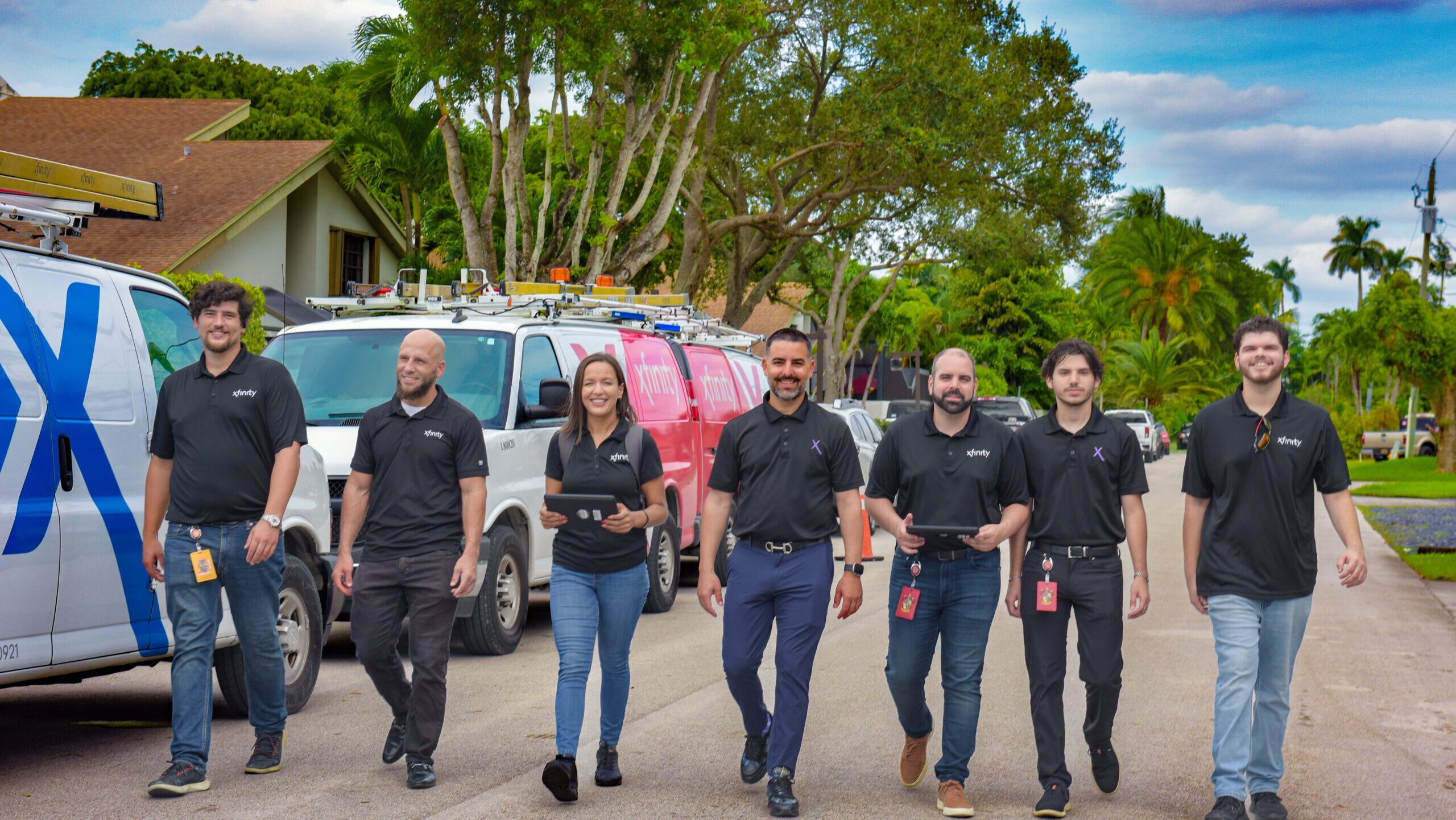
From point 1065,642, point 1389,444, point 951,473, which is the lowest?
point 1389,444

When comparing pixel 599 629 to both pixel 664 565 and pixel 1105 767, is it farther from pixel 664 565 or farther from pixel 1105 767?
pixel 664 565

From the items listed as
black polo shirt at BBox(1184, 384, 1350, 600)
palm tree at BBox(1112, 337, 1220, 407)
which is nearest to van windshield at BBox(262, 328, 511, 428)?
black polo shirt at BBox(1184, 384, 1350, 600)

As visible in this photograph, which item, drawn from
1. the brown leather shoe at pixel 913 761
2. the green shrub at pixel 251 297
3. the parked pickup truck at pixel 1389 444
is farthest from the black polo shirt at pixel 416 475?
the parked pickup truck at pixel 1389 444

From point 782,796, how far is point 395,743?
1.84 metres

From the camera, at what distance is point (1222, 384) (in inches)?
3093

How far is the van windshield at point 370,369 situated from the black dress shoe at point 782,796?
4.31 metres

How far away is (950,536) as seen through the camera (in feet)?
18.4

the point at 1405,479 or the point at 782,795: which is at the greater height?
the point at 782,795

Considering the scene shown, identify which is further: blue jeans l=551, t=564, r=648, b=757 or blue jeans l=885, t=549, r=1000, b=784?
Result: blue jeans l=551, t=564, r=648, b=757

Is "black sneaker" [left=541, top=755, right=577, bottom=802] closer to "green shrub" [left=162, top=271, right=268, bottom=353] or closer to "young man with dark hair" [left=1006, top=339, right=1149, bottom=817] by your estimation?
"young man with dark hair" [left=1006, top=339, right=1149, bottom=817]

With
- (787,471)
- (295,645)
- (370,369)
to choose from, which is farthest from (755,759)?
(370,369)

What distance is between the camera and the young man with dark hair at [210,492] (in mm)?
5730

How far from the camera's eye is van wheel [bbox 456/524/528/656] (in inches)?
356

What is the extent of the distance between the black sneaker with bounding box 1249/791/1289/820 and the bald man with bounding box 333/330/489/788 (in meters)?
3.28
